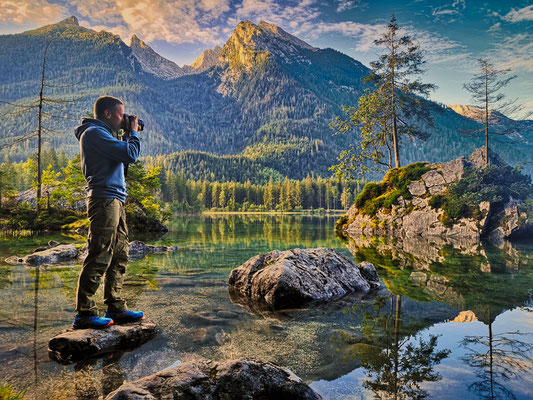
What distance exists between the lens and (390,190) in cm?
2659

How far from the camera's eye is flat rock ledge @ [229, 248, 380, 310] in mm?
6777

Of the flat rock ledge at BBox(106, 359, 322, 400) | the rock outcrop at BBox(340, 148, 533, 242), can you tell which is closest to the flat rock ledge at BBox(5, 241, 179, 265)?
the flat rock ledge at BBox(106, 359, 322, 400)

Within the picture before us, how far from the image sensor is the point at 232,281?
326 inches

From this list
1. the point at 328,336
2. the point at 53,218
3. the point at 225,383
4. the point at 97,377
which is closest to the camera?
the point at 225,383

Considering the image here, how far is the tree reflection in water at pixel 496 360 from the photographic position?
126 inches

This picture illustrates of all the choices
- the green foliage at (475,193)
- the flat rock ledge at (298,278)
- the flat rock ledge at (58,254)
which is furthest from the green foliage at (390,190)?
the flat rock ledge at (298,278)

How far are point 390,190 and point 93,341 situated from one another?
25610mm

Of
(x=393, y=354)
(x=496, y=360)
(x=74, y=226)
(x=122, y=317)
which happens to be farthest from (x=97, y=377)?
(x=74, y=226)

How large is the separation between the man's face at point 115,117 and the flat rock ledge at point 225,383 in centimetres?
362

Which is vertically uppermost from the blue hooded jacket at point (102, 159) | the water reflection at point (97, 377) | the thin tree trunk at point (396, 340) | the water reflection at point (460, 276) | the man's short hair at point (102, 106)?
the man's short hair at point (102, 106)

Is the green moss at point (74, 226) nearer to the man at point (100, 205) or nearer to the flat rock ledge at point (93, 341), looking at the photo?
the man at point (100, 205)

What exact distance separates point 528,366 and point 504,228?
2233 centimetres

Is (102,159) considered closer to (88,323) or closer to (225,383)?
(88,323)

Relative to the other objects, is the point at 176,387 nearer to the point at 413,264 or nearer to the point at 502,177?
the point at 413,264
